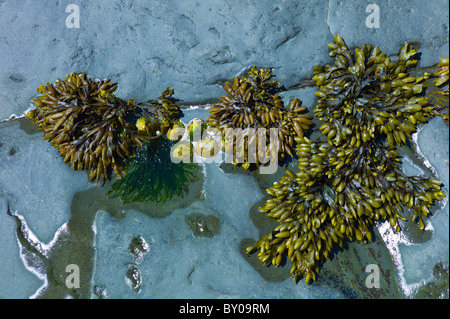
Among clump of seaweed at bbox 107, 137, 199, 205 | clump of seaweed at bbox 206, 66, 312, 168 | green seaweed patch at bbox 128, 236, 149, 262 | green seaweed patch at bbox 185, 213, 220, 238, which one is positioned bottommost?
green seaweed patch at bbox 128, 236, 149, 262

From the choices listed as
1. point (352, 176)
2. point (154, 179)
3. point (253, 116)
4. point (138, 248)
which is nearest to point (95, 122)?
point (154, 179)

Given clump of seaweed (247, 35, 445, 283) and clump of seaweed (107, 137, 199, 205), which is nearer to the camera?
clump of seaweed (247, 35, 445, 283)

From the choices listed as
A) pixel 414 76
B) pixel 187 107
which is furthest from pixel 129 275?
pixel 414 76

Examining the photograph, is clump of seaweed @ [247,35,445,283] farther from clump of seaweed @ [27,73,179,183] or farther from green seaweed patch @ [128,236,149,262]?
clump of seaweed @ [27,73,179,183]

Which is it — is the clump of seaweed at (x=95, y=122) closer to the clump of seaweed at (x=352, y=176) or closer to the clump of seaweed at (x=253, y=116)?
the clump of seaweed at (x=253, y=116)

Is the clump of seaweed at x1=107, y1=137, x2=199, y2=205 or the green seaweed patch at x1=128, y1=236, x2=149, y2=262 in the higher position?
the clump of seaweed at x1=107, y1=137, x2=199, y2=205

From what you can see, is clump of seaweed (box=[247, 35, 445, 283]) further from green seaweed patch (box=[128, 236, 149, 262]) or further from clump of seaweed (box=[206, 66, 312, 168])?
green seaweed patch (box=[128, 236, 149, 262])

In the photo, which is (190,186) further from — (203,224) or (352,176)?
(352,176)

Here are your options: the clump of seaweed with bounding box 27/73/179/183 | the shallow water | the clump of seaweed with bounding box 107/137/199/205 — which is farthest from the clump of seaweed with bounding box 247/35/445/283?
the clump of seaweed with bounding box 27/73/179/183
